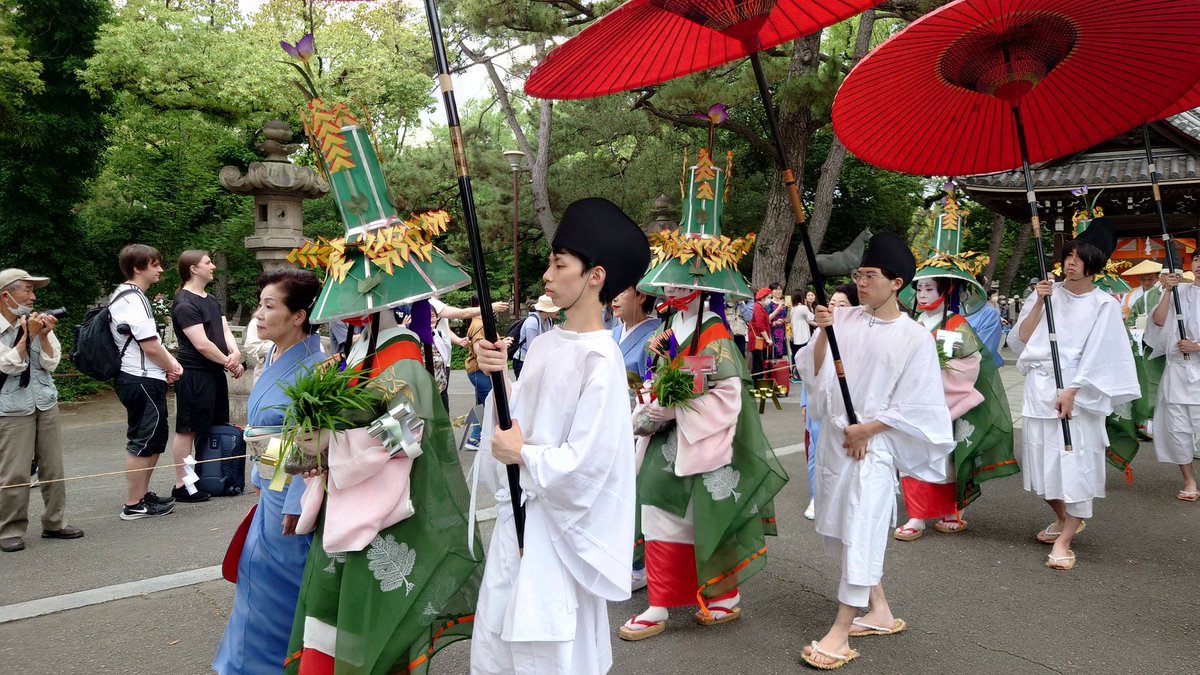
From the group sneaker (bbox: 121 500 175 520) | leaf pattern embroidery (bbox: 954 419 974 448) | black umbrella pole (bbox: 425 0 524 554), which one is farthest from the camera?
sneaker (bbox: 121 500 175 520)

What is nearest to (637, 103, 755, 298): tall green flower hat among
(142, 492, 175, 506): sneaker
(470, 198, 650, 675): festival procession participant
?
(470, 198, 650, 675): festival procession participant

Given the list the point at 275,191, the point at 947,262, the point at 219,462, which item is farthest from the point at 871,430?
the point at 275,191

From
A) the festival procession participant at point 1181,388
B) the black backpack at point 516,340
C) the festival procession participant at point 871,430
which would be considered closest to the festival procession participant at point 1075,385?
the festival procession participant at point 871,430

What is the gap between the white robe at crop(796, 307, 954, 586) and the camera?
3553 mm

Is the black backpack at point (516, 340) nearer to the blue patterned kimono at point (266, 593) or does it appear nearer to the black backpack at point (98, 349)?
the black backpack at point (98, 349)

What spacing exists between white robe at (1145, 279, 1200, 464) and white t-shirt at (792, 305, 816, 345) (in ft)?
21.4

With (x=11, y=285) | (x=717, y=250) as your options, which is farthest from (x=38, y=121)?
(x=717, y=250)

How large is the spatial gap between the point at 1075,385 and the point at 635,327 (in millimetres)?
2841

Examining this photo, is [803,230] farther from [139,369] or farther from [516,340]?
[516,340]

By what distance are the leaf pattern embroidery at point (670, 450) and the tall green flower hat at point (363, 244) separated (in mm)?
1759

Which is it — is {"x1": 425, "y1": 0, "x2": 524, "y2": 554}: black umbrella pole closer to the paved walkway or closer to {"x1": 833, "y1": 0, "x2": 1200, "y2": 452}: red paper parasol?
the paved walkway

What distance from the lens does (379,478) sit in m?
2.65

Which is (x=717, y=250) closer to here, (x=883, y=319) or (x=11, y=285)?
(x=883, y=319)

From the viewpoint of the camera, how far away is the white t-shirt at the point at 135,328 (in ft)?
19.2
